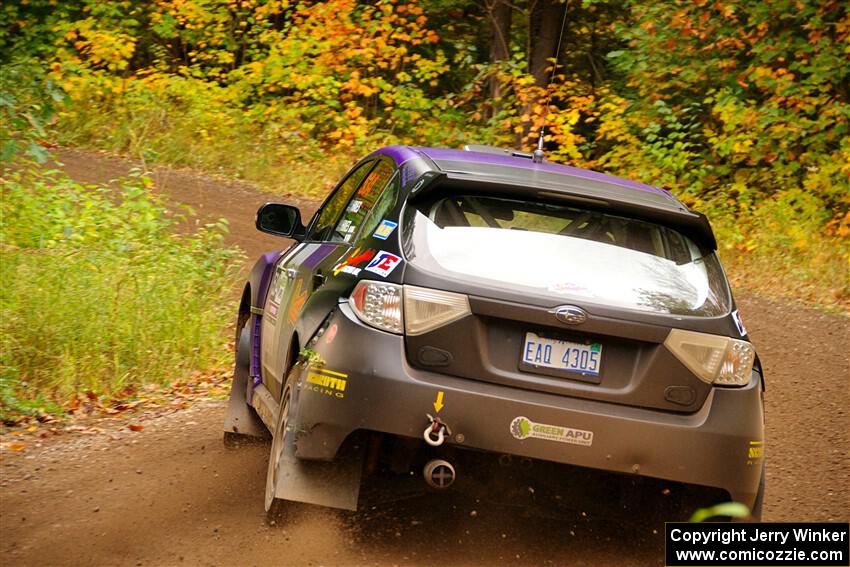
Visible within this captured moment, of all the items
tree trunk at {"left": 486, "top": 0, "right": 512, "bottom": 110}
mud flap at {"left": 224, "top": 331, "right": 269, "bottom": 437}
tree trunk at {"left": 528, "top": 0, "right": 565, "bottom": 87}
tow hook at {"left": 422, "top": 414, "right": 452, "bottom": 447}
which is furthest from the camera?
tree trunk at {"left": 486, "top": 0, "right": 512, "bottom": 110}

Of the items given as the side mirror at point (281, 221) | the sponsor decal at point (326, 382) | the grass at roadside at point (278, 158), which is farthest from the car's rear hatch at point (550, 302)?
the grass at roadside at point (278, 158)

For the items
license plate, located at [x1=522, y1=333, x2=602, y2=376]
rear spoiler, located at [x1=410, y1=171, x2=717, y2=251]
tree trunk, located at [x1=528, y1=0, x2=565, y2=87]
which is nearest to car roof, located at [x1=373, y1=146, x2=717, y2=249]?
rear spoiler, located at [x1=410, y1=171, x2=717, y2=251]

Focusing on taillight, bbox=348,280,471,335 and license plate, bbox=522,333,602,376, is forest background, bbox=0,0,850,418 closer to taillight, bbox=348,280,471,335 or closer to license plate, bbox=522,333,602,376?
taillight, bbox=348,280,471,335

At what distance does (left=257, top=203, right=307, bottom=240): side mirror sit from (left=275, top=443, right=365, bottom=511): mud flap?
2069mm

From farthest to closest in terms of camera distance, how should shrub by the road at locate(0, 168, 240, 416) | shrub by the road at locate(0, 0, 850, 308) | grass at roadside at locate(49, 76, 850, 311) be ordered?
shrub by the road at locate(0, 0, 850, 308), grass at roadside at locate(49, 76, 850, 311), shrub by the road at locate(0, 168, 240, 416)

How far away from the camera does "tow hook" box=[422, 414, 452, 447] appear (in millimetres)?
4281

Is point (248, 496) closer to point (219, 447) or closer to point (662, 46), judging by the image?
point (219, 447)

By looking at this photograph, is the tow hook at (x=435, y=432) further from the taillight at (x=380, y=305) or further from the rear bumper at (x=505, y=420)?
the taillight at (x=380, y=305)

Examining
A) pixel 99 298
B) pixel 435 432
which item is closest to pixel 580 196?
pixel 435 432

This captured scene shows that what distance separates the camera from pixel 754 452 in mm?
4570

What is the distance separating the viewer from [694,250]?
482cm

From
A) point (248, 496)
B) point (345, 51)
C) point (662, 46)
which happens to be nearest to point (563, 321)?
point (248, 496)

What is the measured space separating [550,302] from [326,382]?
923mm

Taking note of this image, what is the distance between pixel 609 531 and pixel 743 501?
937mm
